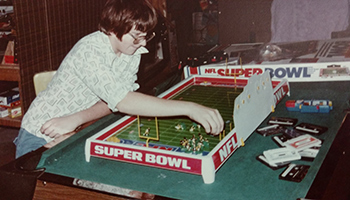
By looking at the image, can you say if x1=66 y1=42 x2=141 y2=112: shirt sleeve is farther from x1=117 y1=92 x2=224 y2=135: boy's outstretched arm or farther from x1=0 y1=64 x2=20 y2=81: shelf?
x1=0 y1=64 x2=20 y2=81: shelf

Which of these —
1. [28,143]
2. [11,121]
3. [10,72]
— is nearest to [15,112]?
[11,121]

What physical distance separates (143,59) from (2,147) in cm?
189

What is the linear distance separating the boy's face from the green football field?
0.32 m

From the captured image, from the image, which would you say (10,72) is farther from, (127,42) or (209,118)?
(209,118)

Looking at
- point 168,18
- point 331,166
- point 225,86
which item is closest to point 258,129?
point 331,166

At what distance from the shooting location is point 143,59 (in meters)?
4.73

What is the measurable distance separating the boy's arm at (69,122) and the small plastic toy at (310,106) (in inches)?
35.1

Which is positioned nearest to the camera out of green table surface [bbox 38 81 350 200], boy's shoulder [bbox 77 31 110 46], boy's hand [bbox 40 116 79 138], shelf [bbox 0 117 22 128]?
green table surface [bbox 38 81 350 200]

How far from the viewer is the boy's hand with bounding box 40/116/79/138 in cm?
172

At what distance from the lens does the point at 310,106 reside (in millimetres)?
1750

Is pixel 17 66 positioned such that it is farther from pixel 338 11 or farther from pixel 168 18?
pixel 338 11

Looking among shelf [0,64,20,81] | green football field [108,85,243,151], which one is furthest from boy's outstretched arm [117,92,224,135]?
shelf [0,64,20,81]

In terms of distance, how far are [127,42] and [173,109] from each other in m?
0.43

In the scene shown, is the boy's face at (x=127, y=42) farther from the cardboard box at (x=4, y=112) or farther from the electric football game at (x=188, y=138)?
the cardboard box at (x=4, y=112)
